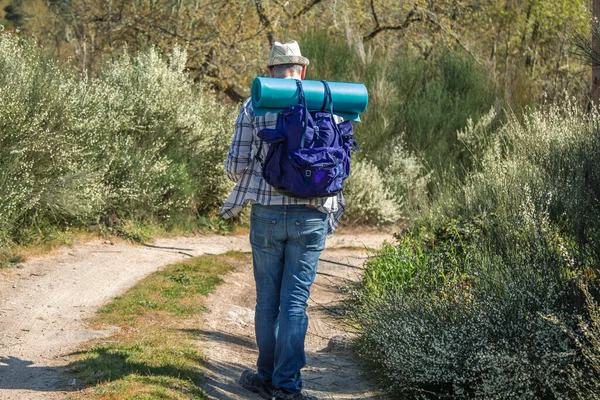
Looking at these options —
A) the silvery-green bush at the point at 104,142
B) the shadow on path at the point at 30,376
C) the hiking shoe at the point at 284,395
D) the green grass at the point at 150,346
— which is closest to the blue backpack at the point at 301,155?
the hiking shoe at the point at 284,395

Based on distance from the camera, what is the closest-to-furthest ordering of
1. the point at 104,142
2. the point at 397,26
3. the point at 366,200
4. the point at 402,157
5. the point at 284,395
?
the point at 284,395 → the point at 104,142 → the point at 366,200 → the point at 402,157 → the point at 397,26

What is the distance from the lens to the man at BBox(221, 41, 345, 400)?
461cm

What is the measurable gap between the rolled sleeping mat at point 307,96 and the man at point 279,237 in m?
0.15

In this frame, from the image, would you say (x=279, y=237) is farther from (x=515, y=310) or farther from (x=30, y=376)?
(x=30, y=376)

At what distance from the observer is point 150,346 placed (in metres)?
5.77

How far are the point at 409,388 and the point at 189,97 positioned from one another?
8.78m

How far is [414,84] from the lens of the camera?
51.9 feet

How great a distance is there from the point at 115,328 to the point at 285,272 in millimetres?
2351

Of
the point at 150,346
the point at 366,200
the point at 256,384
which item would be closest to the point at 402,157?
the point at 366,200

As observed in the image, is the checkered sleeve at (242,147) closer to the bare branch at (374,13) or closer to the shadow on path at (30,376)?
the shadow on path at (30,376)

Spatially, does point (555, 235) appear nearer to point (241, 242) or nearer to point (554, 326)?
point (554, 326)

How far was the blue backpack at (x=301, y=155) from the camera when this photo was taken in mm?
4449

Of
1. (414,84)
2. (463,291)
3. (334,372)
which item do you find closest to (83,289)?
(334,372)

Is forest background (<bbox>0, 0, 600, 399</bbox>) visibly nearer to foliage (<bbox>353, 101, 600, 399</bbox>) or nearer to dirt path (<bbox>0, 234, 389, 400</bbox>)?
foliage (<bbox>353, 101, 600, 399</bbox>)
